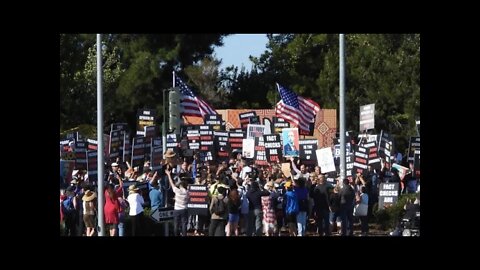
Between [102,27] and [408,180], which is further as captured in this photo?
[408,180]

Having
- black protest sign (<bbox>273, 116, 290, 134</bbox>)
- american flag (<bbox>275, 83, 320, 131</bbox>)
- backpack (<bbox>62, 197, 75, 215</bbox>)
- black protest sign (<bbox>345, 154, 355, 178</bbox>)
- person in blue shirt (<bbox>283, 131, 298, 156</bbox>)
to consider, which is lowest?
backpack (<bbox>62, 197, 75, 215</bbox>)

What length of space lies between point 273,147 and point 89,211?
21.0ft

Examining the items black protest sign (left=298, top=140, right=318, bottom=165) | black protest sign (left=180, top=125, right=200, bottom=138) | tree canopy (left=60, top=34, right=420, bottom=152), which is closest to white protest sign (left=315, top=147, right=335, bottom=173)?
black protest sign (left=298, top=140, right=318, bottom=165)

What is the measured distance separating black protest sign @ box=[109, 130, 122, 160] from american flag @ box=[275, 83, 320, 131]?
589 centimetres

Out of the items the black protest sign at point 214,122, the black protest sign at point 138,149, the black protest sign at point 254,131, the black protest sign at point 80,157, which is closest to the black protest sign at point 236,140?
the black protest sign at point 254,131

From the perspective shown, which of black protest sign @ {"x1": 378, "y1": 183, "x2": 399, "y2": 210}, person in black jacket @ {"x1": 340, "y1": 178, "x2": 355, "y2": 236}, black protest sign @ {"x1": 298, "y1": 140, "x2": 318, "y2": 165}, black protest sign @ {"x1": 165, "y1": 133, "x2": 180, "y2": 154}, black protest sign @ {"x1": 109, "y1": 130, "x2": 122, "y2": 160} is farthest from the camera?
black protest sign @ {"x1": 298, "y1": 140, "x2": 318, "y2": 165}

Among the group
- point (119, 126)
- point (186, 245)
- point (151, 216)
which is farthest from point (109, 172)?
point (186, 245)

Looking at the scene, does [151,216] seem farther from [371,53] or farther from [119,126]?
[371,53]

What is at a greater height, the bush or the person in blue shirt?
the person in blue shirt

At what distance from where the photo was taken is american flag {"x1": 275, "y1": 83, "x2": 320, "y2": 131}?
31.0m

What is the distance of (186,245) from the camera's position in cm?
1183

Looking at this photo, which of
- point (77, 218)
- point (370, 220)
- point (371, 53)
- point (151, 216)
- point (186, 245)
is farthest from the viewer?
point (371, 53)

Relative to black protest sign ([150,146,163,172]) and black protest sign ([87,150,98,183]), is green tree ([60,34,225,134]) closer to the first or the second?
black protest sign ([150,146,163,172])
